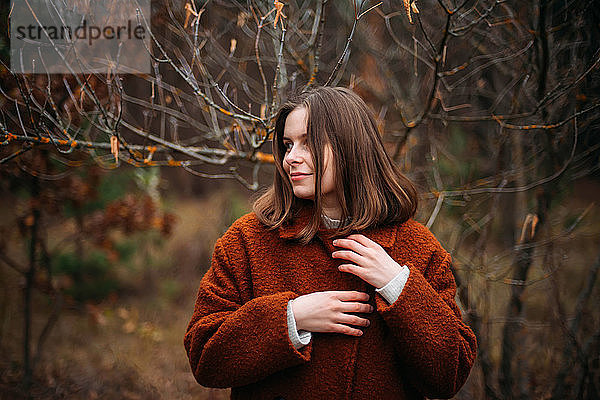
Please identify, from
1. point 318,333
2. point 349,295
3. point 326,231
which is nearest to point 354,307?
point 349,295

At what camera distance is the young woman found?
1.43 m

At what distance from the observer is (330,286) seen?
154 cm

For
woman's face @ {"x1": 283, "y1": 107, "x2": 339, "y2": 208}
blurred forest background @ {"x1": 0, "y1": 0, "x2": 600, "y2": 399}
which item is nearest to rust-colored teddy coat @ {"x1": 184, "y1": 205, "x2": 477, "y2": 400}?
woman's face @ {"x1": 283, "y1": 107, "x2": 339, "y2": 208}

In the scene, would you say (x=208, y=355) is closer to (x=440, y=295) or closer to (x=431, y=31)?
(x=440, y=295)

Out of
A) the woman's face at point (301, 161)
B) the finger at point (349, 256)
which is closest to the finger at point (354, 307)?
the finger at point (349, 256)

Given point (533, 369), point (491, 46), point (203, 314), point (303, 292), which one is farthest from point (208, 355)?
point (491, 46)

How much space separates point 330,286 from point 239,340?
306 millimetres

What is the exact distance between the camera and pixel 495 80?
11.5 ft
